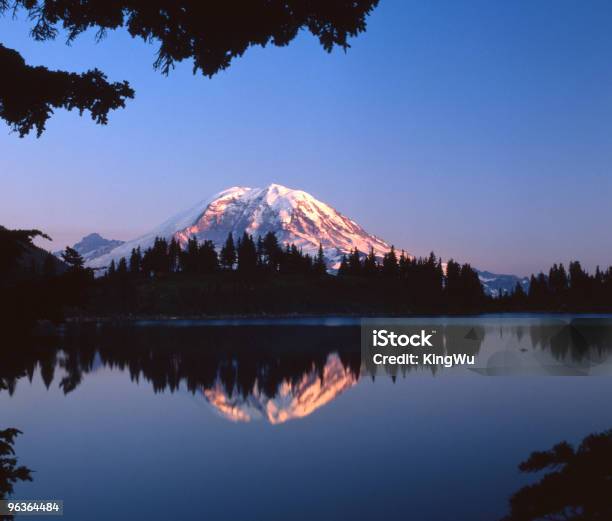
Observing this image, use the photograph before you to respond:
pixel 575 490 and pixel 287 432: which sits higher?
pixel 575 490

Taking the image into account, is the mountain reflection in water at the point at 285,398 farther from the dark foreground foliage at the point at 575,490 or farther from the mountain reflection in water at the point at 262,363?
the dark foreground foliage at the point at 575,490

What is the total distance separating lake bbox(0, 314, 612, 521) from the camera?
64.0 ft

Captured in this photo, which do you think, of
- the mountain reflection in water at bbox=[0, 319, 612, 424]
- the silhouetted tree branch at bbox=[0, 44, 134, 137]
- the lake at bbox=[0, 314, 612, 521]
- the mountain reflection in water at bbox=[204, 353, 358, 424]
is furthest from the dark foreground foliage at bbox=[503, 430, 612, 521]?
the mountain reflection in water at bbox=[204, 353, 358, 424]

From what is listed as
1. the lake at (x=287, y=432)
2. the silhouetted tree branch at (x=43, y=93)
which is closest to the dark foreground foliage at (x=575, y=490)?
the lake at (x=287, y=432)

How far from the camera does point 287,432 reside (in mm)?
32312

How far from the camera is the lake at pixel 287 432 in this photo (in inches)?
768

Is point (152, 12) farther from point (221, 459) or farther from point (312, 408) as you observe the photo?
point (312, 408)

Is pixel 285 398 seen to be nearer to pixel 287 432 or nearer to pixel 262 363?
pixel 287 432

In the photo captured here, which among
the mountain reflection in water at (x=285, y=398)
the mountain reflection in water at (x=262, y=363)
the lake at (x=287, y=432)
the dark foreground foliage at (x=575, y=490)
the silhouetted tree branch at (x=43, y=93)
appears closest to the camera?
the dark foreground foliage at (x=575, y=490)

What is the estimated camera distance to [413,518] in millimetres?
17516

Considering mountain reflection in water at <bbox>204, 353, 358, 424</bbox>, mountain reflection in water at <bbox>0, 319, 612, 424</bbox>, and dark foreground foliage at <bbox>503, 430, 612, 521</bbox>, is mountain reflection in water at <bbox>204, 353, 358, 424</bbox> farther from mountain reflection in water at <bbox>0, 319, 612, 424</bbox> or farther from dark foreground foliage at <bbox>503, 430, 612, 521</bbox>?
dark foreground foliage at <bbox>503, 430, 612, 521</bbox>

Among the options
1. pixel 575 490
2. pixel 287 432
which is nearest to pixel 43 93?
pixel 575 490

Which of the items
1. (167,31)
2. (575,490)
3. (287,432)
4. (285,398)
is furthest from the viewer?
(285,398)

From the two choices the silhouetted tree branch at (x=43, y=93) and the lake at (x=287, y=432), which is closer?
the silhouetted tree branch at (x=43, y=93)
